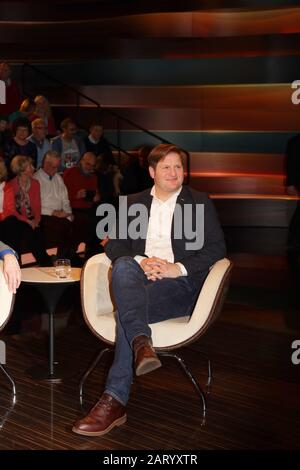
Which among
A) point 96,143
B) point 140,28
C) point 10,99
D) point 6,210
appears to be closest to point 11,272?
point 6,210

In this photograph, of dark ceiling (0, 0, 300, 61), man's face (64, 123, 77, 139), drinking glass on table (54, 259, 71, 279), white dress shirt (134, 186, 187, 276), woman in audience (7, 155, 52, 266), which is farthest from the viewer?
dark ceiling (0, 0, 300, 61)

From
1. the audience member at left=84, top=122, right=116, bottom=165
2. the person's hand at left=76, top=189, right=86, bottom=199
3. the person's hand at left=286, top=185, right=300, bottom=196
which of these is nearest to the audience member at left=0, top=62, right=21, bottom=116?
the audience member at left=84, top=122, right=116, bottom=165

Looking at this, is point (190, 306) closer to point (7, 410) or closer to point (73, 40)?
point (7, 410)

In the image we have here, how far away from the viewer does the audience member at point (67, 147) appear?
8.94m

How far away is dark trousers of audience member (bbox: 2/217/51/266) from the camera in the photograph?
711cm

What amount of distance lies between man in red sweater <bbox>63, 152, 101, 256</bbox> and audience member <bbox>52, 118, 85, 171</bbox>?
1.21ft

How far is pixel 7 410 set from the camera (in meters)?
3.72

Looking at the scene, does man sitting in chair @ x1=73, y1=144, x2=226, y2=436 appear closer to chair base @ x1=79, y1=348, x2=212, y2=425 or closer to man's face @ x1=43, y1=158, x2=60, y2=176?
chair base @ x1=79, y1=348, x2=212, y2=425

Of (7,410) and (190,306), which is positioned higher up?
(190,306)
